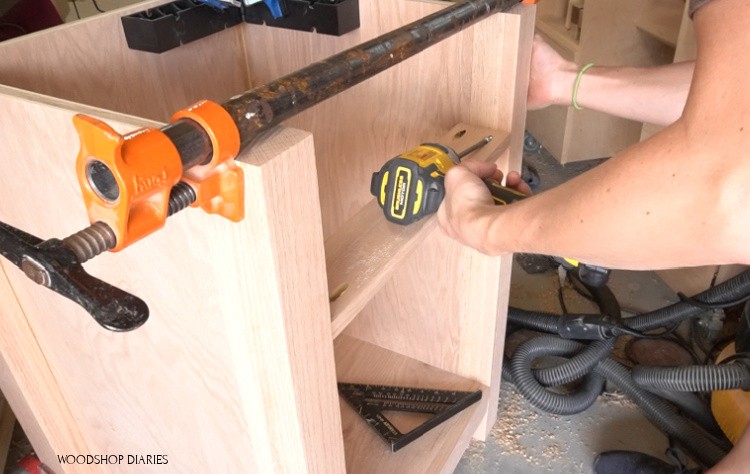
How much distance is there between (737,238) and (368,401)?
0.73m

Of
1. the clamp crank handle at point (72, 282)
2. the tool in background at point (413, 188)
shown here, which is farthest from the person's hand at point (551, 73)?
the clamp crank handle at point (72, 282)

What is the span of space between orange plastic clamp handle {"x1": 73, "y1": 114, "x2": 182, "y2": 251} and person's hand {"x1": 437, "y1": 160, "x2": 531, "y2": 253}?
0.40m

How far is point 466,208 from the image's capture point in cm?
76

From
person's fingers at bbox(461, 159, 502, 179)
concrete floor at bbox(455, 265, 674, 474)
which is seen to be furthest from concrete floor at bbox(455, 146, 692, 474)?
person's fingers at bbox(461, 159, 502, 179)

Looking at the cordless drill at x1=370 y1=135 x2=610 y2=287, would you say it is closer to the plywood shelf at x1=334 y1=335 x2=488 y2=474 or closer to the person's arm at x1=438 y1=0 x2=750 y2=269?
the person's arm at x1=438 y1=0 x2=750 y2=269

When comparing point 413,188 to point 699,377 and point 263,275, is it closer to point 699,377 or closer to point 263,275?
point 263,275

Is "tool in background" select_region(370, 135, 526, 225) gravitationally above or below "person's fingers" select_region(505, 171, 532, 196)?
above

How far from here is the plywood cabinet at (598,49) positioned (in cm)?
175

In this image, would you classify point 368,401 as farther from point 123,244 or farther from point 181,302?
point 123,244

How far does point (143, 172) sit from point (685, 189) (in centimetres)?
43

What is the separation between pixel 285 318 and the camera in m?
0.56

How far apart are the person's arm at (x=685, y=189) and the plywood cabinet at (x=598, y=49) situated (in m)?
1.20

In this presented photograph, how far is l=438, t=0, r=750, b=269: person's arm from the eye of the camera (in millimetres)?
506

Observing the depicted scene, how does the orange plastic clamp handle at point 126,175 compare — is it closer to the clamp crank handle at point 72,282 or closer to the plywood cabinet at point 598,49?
the clamp crank handle at point 72,282
